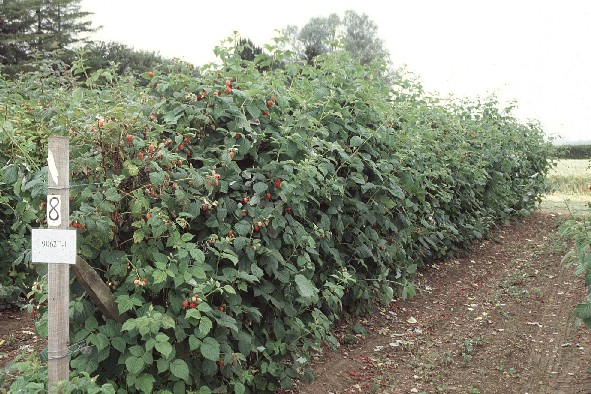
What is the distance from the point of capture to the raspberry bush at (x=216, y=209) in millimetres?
3320

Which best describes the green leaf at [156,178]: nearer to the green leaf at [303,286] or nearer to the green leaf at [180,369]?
the green leaf at [180,369]

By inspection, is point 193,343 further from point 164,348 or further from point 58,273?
point 58,273

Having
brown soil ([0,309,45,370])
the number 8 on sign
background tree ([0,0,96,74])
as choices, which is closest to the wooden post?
the number 8 on sign

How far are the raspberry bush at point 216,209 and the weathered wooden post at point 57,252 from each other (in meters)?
0.17

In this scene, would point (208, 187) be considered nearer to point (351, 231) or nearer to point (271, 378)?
point (271, 378)

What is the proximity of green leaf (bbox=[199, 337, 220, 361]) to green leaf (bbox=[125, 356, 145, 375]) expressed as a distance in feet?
1.05

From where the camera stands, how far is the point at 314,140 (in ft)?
14.5

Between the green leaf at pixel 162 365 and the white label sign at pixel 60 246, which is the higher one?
the white label sign at pixel 60 246

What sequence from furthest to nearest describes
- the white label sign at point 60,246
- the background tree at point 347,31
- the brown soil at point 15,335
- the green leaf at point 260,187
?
the background tree at point 347,31, the brown soil at point 15,335, the green leaf at point 260,187, the white label sign at point 60,246

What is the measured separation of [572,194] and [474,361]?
55.9 feet

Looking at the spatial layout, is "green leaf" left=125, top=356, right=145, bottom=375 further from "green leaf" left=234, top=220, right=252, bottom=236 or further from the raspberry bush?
"green leaf" left=234, top=220, right=252, bottom=236

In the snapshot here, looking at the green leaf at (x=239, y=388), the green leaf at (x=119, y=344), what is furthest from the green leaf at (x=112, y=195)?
the green leaf at (x=239, y=388)

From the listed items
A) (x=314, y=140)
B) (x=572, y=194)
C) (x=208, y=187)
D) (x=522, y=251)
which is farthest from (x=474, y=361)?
(x=572, y=194)

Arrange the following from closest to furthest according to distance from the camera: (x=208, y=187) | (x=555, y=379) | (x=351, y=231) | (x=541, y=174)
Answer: (x=208, y=187) < (x=555, y=379) < (x=351, y=231) < (x=541, y=174)
